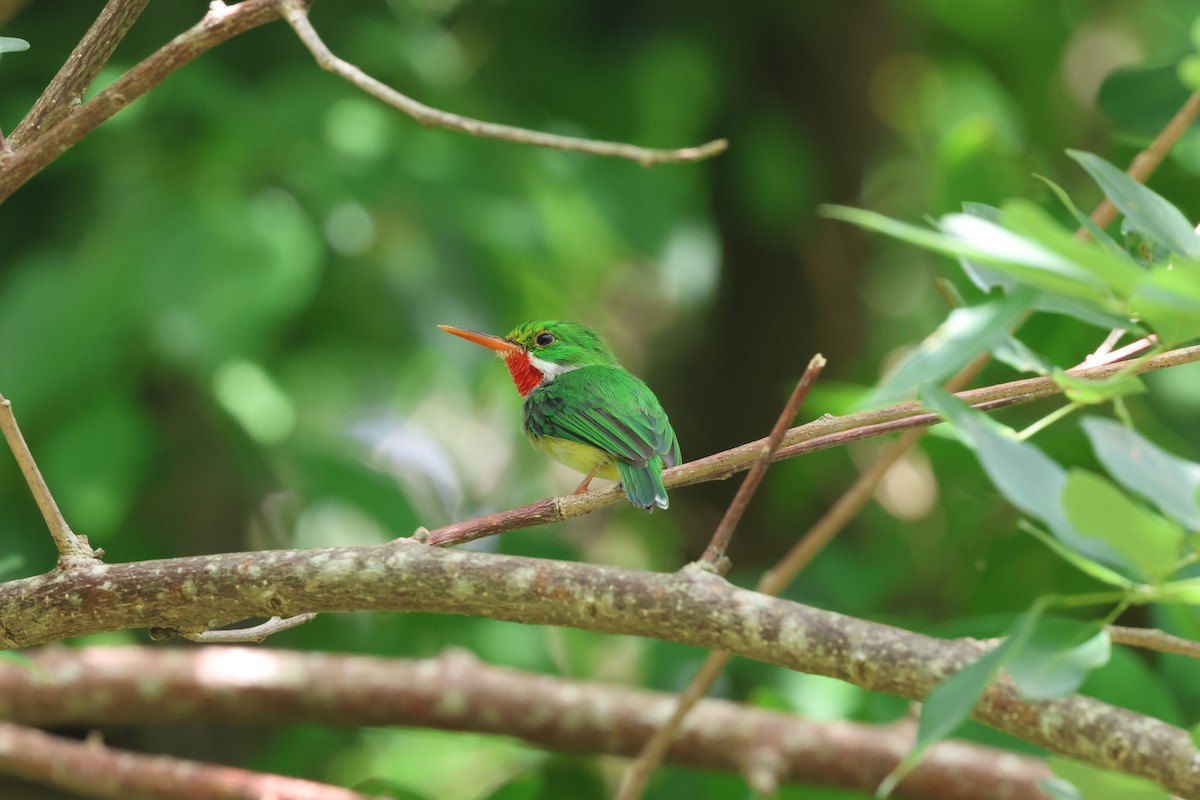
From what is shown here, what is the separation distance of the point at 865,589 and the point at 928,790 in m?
0.79

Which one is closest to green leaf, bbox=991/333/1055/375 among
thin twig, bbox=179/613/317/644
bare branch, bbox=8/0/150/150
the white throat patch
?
thin twig, bbox=179/613/317/644

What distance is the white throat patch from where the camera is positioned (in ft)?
9.81

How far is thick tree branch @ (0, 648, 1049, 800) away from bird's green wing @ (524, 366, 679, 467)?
848 mm

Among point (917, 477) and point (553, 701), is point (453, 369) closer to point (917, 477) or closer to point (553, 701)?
point (553, 701)

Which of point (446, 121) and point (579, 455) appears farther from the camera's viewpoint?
point (579, 455)

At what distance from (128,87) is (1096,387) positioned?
1.15 metres

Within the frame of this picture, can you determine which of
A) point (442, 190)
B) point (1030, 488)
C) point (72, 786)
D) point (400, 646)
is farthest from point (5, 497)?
point (1030, 488)

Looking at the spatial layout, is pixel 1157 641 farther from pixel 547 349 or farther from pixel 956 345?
pixel 547 349

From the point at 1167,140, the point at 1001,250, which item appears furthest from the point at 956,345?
the point at 1167,140

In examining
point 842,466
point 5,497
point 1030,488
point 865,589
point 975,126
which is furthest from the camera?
point 842,466

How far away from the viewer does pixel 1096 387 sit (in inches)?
41.3

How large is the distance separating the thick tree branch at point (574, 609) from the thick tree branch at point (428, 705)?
1731mm

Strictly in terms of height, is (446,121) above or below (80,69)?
below

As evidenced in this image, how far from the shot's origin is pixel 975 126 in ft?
9.53
